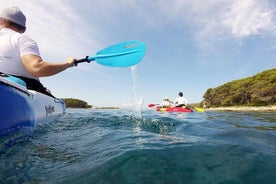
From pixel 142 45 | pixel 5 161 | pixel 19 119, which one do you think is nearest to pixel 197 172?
pixel 5 161

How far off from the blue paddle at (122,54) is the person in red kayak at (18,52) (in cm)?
116

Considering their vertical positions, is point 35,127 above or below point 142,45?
below

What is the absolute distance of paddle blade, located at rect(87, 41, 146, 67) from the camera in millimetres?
5242

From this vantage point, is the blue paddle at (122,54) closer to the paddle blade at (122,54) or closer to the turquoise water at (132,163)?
the paddle blade at (122,54)

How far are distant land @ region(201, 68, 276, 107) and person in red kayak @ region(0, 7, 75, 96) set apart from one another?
51829mm

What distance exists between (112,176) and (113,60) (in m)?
3.56

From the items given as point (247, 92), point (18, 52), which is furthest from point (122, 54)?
point (247, 92)

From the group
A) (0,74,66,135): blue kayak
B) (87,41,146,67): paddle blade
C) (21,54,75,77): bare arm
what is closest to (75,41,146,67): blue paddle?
(87,41,146,67): paddle blade

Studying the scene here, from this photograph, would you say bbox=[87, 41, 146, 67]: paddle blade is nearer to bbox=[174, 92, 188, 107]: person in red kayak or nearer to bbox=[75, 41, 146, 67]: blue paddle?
bbox=[75, 41, 146, 67]: blue paddle

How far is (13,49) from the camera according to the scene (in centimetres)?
371

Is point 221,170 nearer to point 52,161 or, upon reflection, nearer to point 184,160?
point 184,160

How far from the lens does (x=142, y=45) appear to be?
5.68 m

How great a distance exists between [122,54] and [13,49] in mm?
2473

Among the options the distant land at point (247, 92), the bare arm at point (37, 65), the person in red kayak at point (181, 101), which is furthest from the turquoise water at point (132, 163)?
the distant land at point (247, 92)
